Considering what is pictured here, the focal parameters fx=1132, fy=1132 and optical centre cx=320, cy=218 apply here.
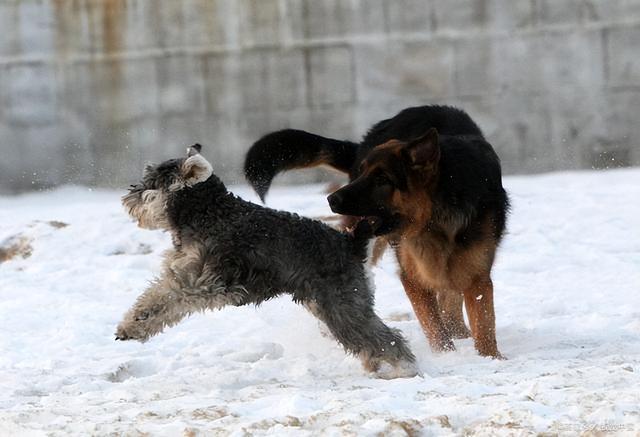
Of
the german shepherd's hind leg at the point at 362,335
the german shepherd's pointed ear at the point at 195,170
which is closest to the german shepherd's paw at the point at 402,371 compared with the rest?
the german shepherd's hind leg at the point at 362,335

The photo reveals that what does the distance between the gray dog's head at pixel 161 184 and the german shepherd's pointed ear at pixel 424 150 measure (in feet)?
3.50

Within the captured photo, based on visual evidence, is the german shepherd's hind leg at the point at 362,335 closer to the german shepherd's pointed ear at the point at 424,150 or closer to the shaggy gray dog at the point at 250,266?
the shaggy gray dog at the point at 250,266

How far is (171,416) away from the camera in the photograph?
15.0 feet

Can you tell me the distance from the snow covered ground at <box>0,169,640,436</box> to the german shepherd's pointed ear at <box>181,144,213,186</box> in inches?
39.9

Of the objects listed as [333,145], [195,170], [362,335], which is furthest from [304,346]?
[195,170]

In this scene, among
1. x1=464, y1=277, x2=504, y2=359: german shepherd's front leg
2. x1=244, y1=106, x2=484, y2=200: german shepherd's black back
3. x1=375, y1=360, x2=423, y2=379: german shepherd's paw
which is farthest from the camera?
x1=244, y1=106, x2=484, y2=200: german shepherd's black back

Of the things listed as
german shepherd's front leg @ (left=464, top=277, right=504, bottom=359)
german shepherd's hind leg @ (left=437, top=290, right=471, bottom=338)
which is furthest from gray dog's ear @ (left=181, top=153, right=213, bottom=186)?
german shepherd's hind leg @ (left=437, top=290, right=471, bottom=338)

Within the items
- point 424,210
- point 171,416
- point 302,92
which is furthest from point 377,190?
point 302,92

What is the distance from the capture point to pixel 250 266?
19.1 ft

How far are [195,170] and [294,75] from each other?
6558 mm

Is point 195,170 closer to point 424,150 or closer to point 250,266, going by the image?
point 250,266

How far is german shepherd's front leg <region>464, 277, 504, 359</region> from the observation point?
6.55 m

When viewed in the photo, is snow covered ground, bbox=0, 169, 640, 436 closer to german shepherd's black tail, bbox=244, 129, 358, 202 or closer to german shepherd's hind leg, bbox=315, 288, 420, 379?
german shepherd's hind leg, bbox=315, 288, 420, 379

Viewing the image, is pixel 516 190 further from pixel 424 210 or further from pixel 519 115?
pixel 424 210
